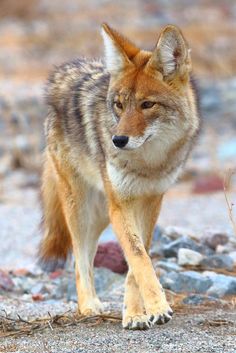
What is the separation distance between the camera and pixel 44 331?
6.10 m

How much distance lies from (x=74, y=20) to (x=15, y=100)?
1295cm

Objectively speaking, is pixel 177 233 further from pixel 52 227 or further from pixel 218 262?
pixel 52 227

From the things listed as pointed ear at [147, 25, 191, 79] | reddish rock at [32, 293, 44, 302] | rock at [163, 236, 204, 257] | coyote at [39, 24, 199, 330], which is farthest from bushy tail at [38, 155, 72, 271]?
pointed ear at [147, 25, 191, 79]

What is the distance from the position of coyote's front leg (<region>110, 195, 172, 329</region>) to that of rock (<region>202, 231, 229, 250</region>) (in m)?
2.51

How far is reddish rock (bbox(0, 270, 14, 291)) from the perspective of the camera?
8531 mm

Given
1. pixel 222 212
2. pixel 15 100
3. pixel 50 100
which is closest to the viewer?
pixel 50 100

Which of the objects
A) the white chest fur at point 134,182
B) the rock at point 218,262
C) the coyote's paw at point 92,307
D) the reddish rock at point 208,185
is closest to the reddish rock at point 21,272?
the rock at point 218,262

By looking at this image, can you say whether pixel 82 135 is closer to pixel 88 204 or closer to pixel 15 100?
pixel 88 204

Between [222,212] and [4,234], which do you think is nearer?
[4,234]

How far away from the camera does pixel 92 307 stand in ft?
24.2

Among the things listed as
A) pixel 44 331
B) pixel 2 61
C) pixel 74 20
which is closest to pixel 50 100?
pixel 44 331

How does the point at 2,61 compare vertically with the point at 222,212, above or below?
above

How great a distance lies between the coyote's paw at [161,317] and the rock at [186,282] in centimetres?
186

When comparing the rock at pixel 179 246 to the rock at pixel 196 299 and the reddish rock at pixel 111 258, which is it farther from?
the rock at pixel 196 299
